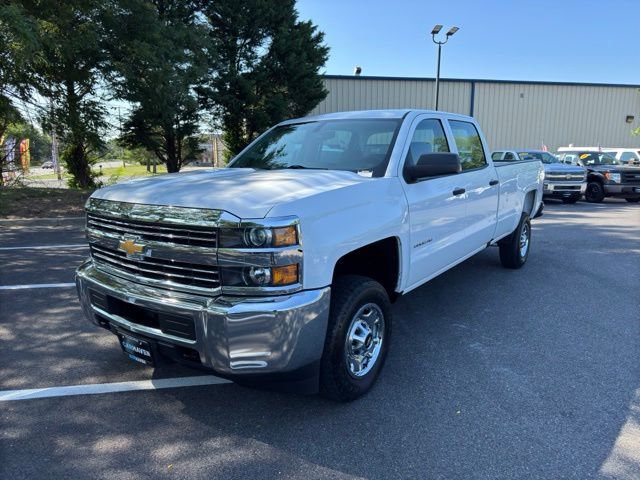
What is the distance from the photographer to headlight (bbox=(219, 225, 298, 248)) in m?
2.50

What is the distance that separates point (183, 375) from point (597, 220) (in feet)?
39.2

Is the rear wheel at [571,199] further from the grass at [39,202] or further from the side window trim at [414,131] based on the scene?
the grass at [39,202]

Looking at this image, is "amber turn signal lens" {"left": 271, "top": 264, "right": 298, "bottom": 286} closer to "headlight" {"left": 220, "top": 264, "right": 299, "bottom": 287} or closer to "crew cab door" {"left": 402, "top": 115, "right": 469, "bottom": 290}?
"headlight" {"left": 220, "top": 264, "right": 299, "bottom": 287}

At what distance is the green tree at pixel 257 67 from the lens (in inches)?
733

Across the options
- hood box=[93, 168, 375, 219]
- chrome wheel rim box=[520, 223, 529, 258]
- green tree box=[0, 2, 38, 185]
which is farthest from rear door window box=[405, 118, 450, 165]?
green tree box=[0, 2, 38, 185]

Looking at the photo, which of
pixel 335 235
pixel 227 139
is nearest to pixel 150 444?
pixel 335 235

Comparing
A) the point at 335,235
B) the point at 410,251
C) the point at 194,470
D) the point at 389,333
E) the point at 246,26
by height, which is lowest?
the point at 194,470

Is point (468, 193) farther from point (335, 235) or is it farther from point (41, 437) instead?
point (41, 437)

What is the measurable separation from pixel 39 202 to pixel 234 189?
1237 centimetres

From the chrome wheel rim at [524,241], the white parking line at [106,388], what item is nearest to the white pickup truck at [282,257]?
the white parking line at [106,388]

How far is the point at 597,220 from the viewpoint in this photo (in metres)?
12.2

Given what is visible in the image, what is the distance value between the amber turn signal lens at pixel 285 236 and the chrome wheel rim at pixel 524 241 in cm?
506

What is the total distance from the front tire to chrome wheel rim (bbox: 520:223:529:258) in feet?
13.4

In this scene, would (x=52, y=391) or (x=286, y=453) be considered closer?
(x=286, y=453)
